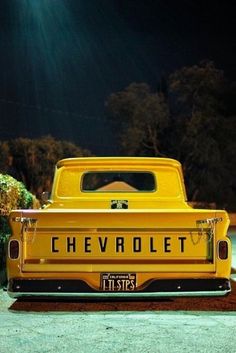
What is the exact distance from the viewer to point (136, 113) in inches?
1455

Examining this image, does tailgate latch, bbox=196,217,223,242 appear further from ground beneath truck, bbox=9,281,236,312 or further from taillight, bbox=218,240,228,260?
ground beneath truck, bbox=9,281,236,312

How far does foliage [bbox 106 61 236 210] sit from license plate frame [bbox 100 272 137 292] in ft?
97.8

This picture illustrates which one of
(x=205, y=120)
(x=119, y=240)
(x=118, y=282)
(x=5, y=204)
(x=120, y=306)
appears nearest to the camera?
(x=118, y=282)

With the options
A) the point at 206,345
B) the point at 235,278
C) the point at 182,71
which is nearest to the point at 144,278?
the point at 206,345

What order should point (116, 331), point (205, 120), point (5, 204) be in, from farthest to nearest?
point (205, 120) → point (5, 204) → point (116, 331)

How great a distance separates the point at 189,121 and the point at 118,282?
101 feet

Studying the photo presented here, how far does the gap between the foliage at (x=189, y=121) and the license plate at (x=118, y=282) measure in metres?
29.8

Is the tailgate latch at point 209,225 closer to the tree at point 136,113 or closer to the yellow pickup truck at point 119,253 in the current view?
the yellow pickup truck at point 119,253

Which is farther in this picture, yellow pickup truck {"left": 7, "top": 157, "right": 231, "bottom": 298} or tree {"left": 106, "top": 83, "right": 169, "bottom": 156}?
tree {"left": 106, "top": 83, "right": 169, "bottom": 156}

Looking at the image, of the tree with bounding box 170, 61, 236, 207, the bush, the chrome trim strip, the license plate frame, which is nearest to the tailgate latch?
the chrome trim strip

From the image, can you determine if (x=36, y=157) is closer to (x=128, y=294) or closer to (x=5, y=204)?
(x=5, y=204)

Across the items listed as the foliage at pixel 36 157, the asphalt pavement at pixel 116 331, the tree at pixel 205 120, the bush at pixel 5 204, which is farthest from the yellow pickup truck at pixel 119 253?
the foliage at pixel 36 157

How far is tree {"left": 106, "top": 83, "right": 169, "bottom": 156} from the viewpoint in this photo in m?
37.0

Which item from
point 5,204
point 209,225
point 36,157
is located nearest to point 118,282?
point 209,225
